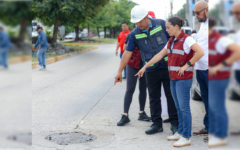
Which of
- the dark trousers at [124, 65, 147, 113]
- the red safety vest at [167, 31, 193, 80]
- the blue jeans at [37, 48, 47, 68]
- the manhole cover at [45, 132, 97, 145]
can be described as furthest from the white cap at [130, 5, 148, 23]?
the blue jeans at [37, 48, 47, 68]

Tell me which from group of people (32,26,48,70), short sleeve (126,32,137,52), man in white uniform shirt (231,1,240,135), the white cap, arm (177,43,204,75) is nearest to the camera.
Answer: man in white uniform shirt (231,1,240,135)

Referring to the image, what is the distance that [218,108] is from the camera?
100 cm

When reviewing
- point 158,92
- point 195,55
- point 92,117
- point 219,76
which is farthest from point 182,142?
point 219,76

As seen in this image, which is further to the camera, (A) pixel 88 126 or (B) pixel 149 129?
(A) pixel 88 126

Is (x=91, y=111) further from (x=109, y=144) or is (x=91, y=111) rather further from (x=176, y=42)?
(x=176, y=42)

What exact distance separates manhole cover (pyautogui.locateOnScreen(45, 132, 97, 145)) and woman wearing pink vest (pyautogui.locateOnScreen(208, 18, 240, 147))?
310 centimetres

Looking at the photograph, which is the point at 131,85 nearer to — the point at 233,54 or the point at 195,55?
the point at 195,55

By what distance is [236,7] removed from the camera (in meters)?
0.86

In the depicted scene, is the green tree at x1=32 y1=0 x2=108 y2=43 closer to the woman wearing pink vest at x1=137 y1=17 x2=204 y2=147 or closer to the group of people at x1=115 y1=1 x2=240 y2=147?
the group of people at x1=115 y1=1 x2=240 y2=147

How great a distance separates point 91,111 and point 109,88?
2426mm

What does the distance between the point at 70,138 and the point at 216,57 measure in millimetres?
3397

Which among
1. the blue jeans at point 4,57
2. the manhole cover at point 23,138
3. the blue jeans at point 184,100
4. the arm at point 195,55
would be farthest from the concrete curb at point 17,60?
the blue jeans at point 184,100

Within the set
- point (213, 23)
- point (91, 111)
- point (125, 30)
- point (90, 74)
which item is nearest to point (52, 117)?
point (91, 111)

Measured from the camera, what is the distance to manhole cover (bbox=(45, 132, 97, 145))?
13.0 feet
